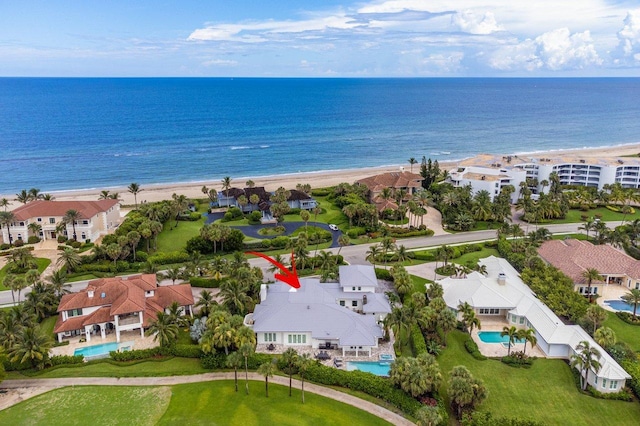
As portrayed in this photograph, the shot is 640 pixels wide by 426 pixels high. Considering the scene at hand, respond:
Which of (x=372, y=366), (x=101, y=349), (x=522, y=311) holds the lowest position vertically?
(x=372, y=366)

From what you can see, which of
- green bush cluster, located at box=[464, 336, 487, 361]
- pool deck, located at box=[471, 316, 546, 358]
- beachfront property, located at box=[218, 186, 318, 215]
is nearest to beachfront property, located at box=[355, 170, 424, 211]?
beachfront property, located at box=[218, 186, 318, 215]

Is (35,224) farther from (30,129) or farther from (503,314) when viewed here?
(30,129)

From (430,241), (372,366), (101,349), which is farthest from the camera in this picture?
(430,241)

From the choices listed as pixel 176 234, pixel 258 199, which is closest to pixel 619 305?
pixel 258 199

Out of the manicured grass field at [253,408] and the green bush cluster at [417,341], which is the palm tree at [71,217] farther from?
Result: the green bush cluster at [417,341]

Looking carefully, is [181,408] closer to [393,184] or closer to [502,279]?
[502,279]

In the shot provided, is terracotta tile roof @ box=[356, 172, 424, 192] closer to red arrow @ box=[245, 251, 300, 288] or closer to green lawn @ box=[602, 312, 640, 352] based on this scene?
red arrow @ box=[245, 251, 300, 288]

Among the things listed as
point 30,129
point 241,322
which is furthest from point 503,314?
point 30,129
